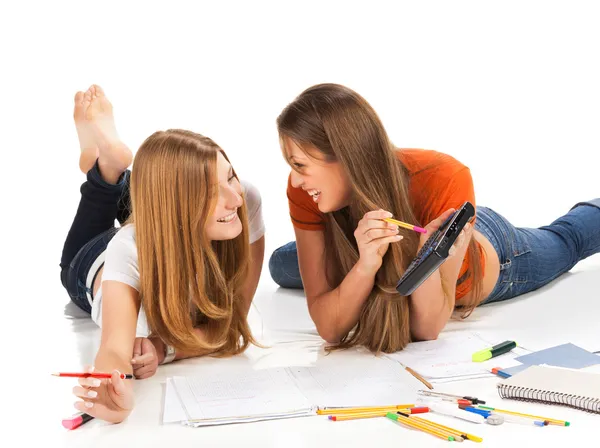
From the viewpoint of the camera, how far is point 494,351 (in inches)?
101

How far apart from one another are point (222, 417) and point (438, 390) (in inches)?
23.3

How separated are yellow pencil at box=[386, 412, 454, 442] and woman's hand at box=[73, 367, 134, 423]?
661mm

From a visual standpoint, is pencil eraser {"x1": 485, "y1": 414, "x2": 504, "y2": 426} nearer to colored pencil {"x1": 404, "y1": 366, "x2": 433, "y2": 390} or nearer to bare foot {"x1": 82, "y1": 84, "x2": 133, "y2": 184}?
colored pencil {"x1": 404, "y1": 366, "x2": 433, "y2": 390}

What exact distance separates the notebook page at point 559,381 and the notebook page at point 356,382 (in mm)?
274

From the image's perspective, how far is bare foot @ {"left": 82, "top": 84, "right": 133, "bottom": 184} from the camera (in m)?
3.04

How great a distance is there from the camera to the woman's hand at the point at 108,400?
2105 mm

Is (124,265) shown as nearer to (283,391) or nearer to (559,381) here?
(283,391)

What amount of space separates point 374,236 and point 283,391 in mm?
497

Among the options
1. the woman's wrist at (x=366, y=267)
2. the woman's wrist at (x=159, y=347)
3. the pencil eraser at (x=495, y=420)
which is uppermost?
the woman's wrist at (x=366, y=267)

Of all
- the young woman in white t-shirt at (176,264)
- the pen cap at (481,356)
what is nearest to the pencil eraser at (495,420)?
the pen cap at (481,356)

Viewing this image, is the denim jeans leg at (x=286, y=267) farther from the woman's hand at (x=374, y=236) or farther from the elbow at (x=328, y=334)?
the woman's hand at (x=374, y=236)

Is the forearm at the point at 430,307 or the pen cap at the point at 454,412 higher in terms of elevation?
the forearm at the point at 430,307

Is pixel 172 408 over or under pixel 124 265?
under

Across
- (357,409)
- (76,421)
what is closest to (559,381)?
(357,409)
